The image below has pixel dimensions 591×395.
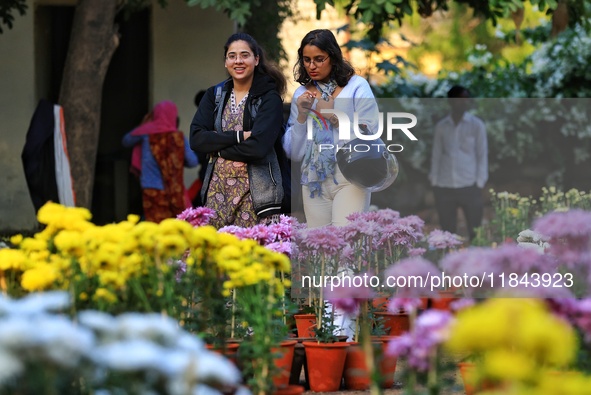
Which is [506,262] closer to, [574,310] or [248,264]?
[574,310]

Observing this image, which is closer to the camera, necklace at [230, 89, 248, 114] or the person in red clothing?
necklace at [230, 89, 248, 114]

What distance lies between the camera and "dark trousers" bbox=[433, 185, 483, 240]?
28.1 feet

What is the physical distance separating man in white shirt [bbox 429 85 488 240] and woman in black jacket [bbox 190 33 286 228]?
4.59 feet

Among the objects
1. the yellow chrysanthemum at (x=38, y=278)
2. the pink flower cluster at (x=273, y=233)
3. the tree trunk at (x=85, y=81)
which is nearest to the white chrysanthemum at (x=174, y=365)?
the yellow chrysanthemum at (x=38, y=278)

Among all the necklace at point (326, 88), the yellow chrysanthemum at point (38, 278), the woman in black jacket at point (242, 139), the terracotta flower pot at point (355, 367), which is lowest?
the terracotta flower pot at point (355, 367)

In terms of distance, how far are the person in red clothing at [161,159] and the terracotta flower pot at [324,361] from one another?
677 centimetres

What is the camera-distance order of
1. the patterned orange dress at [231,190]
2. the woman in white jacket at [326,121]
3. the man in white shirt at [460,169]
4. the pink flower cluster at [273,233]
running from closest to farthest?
the pink flower cluster at [273,233], the woman in white jacket at [326,121], the patterned orange dress at [231,190], the man in white shirt at [460,169]

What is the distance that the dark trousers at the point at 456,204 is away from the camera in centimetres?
856

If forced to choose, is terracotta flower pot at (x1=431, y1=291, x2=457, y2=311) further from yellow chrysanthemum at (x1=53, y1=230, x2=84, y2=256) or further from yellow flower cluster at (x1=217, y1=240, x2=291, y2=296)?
yellow chrysanthemum at (x1=53, y1=230, x2=84, y2=256)

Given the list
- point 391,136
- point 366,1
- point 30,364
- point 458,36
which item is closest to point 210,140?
point 391,136

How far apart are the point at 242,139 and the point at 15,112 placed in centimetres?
757

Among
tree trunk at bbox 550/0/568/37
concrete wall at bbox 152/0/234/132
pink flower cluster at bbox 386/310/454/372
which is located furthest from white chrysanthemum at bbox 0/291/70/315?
concrete wall at bbox 152/0/234/132

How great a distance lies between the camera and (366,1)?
11.0 metres

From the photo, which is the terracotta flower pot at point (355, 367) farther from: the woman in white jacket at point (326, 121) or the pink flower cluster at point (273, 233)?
the woman in white jacket at point (326, 121)
